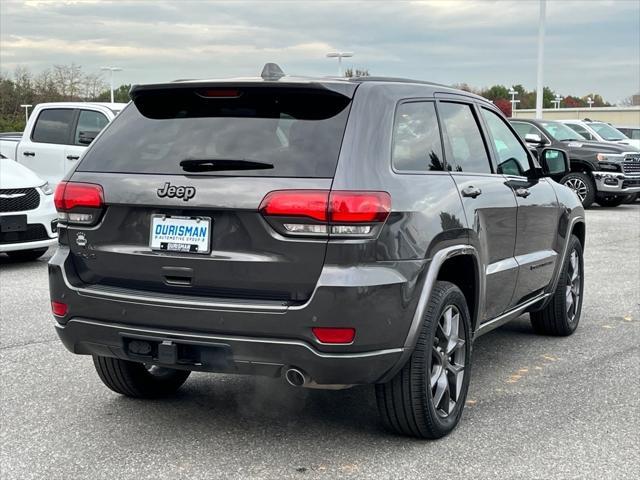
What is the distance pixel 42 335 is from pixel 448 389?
3.48 meters

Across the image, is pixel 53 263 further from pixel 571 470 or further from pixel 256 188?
pixel 571 470

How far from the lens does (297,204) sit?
3654 mm

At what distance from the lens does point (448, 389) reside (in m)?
4.39

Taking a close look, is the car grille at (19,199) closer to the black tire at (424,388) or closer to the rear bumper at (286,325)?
the rear bumper at (286,325)

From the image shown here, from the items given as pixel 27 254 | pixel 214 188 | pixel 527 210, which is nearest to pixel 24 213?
pixel 27 254

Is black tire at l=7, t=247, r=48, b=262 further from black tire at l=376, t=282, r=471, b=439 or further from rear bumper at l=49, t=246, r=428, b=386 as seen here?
black tire at l=376, t=282, r=471, b=439

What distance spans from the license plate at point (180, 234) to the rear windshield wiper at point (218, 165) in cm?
24

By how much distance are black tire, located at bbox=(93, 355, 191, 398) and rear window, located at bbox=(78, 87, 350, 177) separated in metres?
1.17

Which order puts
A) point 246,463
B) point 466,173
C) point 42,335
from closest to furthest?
point 246,463, point 466,173, point 42,335

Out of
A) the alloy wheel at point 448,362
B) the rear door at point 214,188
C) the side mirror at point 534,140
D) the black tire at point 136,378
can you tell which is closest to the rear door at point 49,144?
the side mirror at point 534,140

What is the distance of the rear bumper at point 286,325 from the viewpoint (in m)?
3.66

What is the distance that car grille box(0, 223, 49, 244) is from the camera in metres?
9.70

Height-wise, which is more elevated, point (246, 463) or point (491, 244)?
point (491, 244)

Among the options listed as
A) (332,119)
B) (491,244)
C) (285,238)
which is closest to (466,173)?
(491,244)
